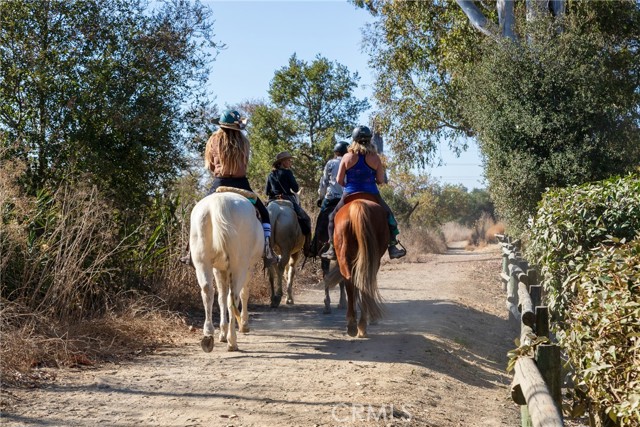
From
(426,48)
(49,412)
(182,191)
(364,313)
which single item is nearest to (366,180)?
(364,313)

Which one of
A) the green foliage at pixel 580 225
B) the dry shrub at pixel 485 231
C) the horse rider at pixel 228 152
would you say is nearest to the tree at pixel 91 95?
the horse rider at pixel 228 152

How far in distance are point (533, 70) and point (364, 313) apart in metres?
9.71

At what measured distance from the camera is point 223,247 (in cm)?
874

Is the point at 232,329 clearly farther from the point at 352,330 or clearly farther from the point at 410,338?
the point at 410,338

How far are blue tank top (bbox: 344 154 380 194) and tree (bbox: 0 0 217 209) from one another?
319cm

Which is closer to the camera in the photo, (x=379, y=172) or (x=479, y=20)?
(x=379, y=172)

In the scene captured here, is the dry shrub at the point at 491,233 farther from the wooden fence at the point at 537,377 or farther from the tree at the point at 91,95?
the wooden fence at the point at 537,377

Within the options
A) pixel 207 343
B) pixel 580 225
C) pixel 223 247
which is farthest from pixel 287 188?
pixel 580 225

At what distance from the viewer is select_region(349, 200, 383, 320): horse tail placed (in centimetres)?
959

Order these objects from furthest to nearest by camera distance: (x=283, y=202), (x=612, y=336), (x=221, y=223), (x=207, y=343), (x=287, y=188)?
(x=287, y=188) < (x=283, y=202) < (x=221, y=223) < (x=207, y=343) < (x=612, y=336)

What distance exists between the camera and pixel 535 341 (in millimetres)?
5770

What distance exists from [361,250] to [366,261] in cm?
16

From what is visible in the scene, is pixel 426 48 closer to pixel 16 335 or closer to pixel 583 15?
pixel 583 15

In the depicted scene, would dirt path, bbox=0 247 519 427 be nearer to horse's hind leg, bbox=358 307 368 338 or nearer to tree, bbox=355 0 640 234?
horse's hind leg, bbox=358 307 368 338
